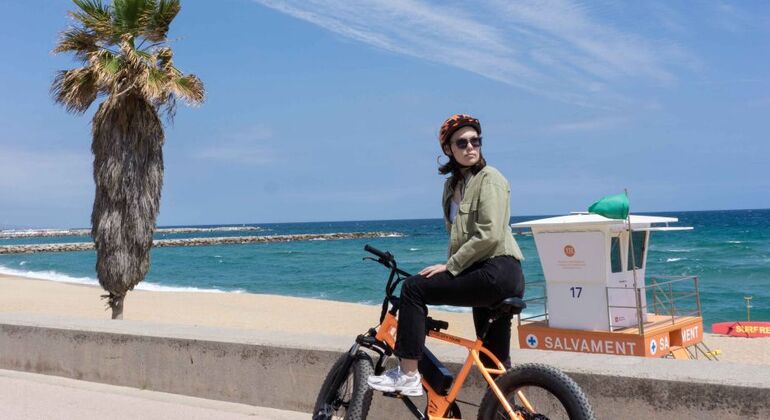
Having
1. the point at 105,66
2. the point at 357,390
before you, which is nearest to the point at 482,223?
the point at 357,390

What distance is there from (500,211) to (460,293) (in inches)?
17.2

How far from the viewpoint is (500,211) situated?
11.8 feet

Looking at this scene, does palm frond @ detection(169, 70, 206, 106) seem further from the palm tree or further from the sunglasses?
the sunglasses

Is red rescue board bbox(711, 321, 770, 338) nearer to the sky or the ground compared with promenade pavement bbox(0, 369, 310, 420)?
nearer to the ground

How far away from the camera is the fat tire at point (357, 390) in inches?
151

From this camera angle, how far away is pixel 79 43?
41.9 feet

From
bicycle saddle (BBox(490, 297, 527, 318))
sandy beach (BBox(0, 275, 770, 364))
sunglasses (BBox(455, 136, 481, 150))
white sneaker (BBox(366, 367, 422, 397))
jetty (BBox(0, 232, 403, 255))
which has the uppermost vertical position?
sunglasses (BBox(455, 136, 481, 150))

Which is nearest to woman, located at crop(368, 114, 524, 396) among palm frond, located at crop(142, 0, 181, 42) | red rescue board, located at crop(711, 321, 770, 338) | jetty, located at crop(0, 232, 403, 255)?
palm frond, located at crop(142, 0, 181, 42)

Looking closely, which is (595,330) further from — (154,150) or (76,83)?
(76,83)

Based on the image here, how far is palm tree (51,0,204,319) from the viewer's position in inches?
491

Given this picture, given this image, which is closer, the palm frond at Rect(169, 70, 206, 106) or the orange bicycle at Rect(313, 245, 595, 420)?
the orange bicycle at Rect(313, 245, 595, 420)

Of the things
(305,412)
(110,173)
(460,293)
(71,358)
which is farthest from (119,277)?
(460,293)

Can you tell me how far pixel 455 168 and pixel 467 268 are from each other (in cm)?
56

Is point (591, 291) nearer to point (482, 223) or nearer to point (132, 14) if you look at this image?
point (132, 14)
